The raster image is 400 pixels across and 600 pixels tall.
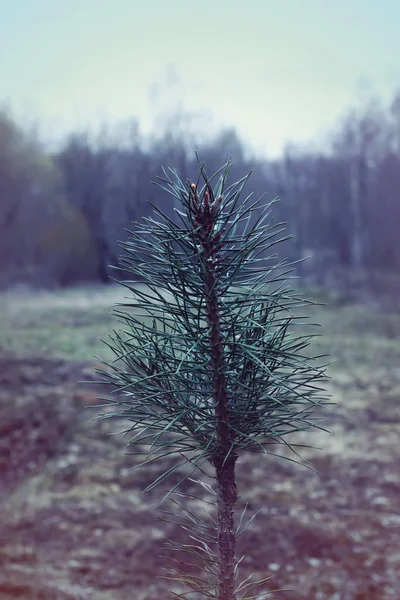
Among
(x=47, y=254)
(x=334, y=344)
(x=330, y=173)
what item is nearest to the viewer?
(x=47, y=254)

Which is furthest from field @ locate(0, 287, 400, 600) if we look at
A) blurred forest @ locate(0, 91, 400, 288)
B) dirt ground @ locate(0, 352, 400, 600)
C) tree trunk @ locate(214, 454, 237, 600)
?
tree trunk @ locate(214, 454, 237, 600)

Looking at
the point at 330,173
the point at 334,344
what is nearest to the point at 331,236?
the point at 330,173

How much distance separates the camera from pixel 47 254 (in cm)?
295

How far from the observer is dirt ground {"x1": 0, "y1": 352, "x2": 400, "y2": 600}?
154 centimetres

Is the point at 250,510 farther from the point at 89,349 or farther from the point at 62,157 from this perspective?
the point at 62,157

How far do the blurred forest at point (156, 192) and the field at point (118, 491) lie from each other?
0.27m

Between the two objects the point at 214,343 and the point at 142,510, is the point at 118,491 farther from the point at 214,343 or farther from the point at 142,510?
the point at 214,343

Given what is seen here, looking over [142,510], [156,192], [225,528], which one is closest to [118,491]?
[142,510]

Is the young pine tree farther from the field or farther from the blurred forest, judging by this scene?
the blurred forest

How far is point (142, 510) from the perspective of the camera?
193 cm

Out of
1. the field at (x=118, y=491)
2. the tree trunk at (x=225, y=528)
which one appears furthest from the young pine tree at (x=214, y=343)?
the field at (x=118, y=491)

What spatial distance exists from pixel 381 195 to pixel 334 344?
110cm

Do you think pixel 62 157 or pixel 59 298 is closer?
pixel 62 157

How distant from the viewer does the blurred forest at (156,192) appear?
2.31m
